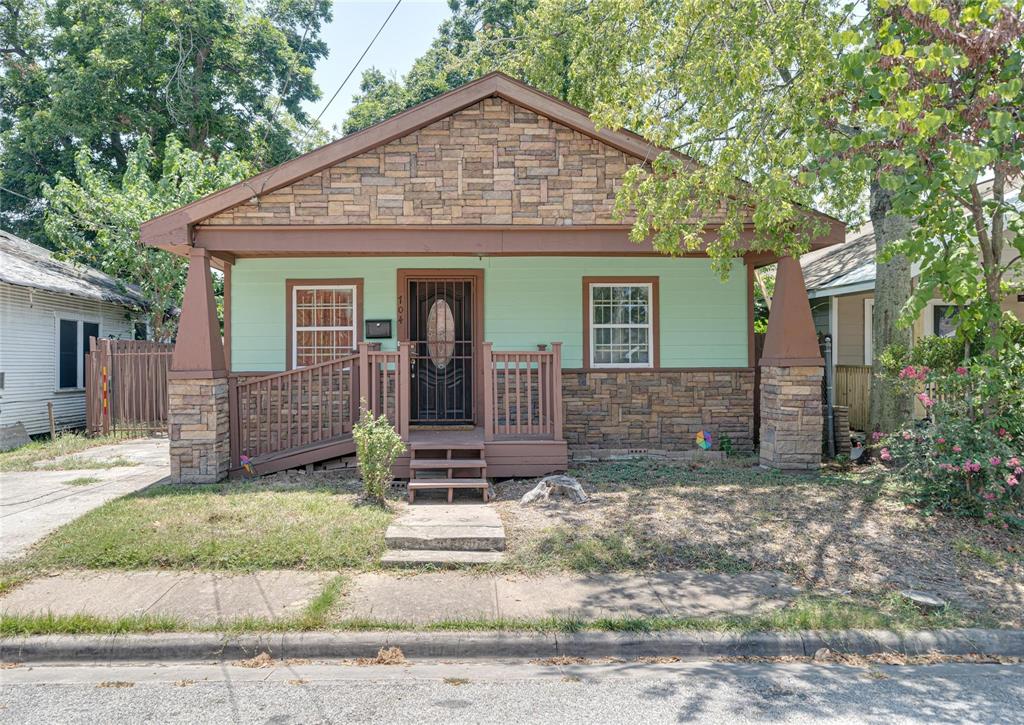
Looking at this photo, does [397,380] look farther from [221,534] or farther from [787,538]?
[787,538]

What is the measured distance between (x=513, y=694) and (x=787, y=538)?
11.0ft

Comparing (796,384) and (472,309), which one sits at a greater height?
(472,309)

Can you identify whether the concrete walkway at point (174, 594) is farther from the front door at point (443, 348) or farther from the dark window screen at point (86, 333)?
the dark window screen at point (86, 333)

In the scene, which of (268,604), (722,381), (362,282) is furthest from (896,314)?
(268,604)

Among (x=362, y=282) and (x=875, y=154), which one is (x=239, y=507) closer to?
(x=362, y=282)

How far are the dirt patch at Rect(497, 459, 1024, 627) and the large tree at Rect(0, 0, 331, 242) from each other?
1660cm

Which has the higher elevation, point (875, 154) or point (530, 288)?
point (875, 154)

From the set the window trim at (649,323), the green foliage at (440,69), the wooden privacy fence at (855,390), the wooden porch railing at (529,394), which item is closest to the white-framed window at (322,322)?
the wooden porch railing at (529,394)

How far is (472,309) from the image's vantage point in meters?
9.98

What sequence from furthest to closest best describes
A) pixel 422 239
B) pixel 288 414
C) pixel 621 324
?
pixel 621 324
pixel 288 414
pixel 422 239

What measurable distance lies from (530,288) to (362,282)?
8.33 feet

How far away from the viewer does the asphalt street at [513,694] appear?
3.34 meters

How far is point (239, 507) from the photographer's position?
664 centimetres

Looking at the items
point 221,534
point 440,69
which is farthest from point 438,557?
point 440,69
